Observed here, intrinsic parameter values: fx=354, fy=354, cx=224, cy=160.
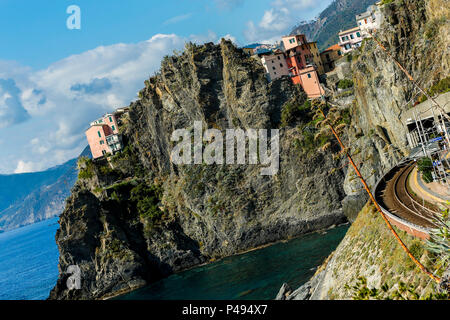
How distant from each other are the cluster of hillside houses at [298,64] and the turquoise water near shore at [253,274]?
3092 centimetres

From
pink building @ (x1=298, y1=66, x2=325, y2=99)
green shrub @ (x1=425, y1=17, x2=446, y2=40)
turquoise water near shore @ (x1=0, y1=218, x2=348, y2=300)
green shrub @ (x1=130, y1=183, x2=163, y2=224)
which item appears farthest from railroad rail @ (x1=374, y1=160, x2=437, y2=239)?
green shrub @ (x1=130, y1=183, x2=163, y2=224)

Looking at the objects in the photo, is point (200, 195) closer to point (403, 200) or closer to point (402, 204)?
point (403, 200)

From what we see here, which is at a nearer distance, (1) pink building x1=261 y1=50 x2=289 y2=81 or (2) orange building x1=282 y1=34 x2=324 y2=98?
(2) orange building x1=282 y1=34 x2=324 y2=98

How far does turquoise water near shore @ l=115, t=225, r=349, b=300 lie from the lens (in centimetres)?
4088

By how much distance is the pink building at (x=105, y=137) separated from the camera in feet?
260

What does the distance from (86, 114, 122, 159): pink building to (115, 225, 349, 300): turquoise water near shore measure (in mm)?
35188

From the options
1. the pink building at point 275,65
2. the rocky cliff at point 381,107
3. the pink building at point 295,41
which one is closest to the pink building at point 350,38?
the pink building at point 295,41

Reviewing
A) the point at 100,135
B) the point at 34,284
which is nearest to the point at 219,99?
the point at 100,135

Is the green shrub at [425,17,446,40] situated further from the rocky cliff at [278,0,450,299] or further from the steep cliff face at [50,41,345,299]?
the steep cliff face at [50,41,345,299]

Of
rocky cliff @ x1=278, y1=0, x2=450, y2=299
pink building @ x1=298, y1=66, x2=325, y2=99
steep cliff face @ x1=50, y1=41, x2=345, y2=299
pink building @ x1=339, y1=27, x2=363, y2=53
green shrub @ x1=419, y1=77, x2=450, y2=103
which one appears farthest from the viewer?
pink building @ x1=339, y1=27, x2=363, y2=53

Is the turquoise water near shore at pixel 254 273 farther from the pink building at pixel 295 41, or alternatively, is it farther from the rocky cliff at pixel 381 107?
the pink building at pixel 295 41
